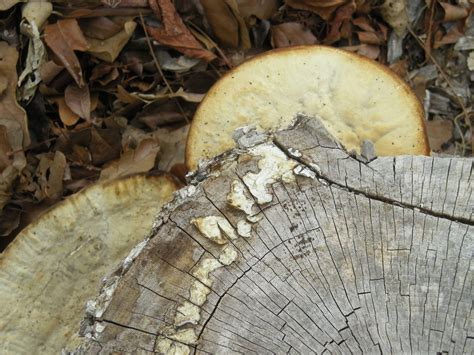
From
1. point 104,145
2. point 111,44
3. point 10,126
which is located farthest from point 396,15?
point 10,126

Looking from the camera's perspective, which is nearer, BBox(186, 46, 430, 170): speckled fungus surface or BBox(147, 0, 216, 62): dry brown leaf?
BBox(186, 46, 430, 170): speckled fungus surface

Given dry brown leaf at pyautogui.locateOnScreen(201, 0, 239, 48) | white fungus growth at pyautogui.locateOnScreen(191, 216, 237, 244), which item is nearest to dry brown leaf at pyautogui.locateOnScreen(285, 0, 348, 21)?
dry brown leaf at pyautogui.locateOnScreen(201, 0, 239, 48)

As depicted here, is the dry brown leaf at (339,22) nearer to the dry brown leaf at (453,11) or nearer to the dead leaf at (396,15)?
the dead leaf at (396,15)

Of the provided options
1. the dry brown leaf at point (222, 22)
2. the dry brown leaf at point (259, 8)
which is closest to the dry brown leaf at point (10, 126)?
the dry brown leaf at point (222, 22)

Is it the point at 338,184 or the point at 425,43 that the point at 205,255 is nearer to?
the point at 338,184

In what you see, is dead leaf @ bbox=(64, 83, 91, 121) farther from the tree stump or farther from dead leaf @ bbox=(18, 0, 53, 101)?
the tree stump

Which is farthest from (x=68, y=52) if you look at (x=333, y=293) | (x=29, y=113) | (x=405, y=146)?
(x=333, y=293)
